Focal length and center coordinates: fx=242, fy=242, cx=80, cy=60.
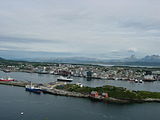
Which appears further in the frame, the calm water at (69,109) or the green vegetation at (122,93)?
the green vegetation at (122,93)

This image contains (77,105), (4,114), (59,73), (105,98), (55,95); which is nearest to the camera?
(4,114)

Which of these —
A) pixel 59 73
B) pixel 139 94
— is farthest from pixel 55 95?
pixel 59 73

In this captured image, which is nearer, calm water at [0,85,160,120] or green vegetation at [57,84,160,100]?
calm water at [0,85,160,120]

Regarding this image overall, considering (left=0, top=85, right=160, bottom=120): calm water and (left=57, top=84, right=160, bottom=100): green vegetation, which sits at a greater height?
(left=57, top=84, right=160, bottom=100): green vegetation

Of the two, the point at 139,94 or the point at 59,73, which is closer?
the point at 139,94

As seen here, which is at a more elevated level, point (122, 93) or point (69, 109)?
point (122, 93)

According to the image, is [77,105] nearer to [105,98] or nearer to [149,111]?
[105,98]

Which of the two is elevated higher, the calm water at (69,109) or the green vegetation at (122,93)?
the green vegetation at (122,93)

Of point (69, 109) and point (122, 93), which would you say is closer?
point (69, 109)
